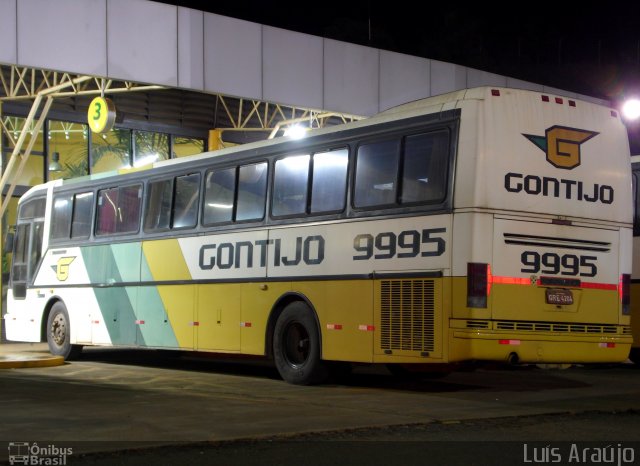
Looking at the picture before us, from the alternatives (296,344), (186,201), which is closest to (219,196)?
(186,201)

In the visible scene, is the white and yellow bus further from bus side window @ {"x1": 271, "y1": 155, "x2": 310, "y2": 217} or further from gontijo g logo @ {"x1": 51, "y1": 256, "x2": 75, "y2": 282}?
gontijo g logo @ {"x1": 51, "y1": 256, "x2": 75, "y2": 282}

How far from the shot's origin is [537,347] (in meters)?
12.6

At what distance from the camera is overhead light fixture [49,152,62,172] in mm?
27016

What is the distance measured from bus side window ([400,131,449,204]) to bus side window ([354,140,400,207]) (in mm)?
209

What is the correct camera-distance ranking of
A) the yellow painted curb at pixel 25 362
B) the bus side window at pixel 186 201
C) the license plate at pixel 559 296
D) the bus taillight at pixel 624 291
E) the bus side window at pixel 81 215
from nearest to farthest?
the license plate at pixel 559 296, the bus taillight at pixel 624 291, the bus side window at pixel 186 201, the yellow painted curb at pixel 25 362, the bus side window at pixel 81 215

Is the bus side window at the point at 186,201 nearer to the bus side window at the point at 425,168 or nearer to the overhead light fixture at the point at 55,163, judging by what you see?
the bus side window at the point at 425,168

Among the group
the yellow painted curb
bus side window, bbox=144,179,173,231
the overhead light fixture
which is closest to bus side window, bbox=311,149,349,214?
bus side window, bbox=144,179,173,231

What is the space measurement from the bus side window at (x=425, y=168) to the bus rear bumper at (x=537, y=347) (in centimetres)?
175

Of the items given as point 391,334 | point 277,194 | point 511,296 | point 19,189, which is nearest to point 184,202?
point 277,194

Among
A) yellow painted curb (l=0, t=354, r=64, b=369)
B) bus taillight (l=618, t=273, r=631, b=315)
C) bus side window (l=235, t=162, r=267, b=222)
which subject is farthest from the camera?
yellow painted curb (l=0, t=354, r=64, b=369)

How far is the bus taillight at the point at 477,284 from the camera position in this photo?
39.8ft

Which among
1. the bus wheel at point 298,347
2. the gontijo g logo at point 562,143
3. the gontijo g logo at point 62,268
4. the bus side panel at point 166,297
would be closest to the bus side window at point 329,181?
the bus wheel at point 298,347

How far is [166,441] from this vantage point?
8.71m

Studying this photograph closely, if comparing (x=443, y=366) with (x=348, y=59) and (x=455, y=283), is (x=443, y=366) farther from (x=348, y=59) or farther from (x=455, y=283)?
(x=348, y=59)
